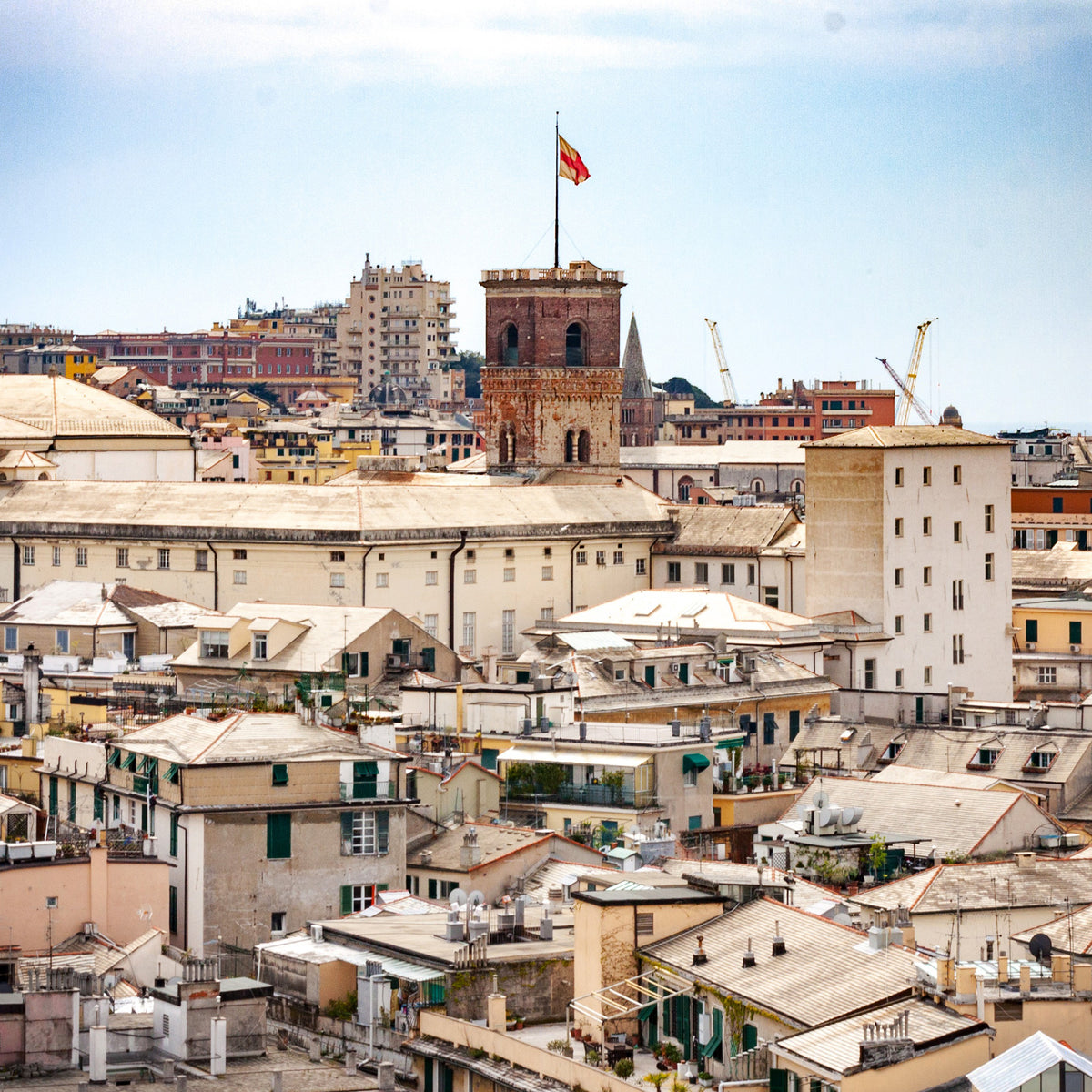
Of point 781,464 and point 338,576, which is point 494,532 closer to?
point 338,576

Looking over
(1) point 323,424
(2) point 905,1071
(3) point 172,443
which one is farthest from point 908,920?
(1) point 323,424

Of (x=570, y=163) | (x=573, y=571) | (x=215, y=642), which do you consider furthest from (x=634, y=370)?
(x=215, y=642)

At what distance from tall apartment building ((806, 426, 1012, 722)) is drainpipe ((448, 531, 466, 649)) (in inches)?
331

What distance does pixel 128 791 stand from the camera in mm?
45438

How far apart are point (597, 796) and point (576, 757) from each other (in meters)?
1.34

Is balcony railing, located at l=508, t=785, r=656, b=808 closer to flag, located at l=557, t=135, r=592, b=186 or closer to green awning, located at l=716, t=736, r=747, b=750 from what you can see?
green awning, located at l=716, t=736, r=747, b=750

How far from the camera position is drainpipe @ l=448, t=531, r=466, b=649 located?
7506cm

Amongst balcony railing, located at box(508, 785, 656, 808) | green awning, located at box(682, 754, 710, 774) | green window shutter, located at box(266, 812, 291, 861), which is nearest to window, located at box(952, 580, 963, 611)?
green awning, located at box(682, 754, 710, 774)

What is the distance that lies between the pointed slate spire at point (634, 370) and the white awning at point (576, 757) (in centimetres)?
13099

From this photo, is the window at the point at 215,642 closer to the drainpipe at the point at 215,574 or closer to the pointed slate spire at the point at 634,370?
the drainpipe at the point at 215,574

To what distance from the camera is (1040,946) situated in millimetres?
34562

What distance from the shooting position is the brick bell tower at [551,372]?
92.4 metres

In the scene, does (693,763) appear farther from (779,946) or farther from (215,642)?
(779,946)

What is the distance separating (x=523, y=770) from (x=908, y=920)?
15.9 meters
